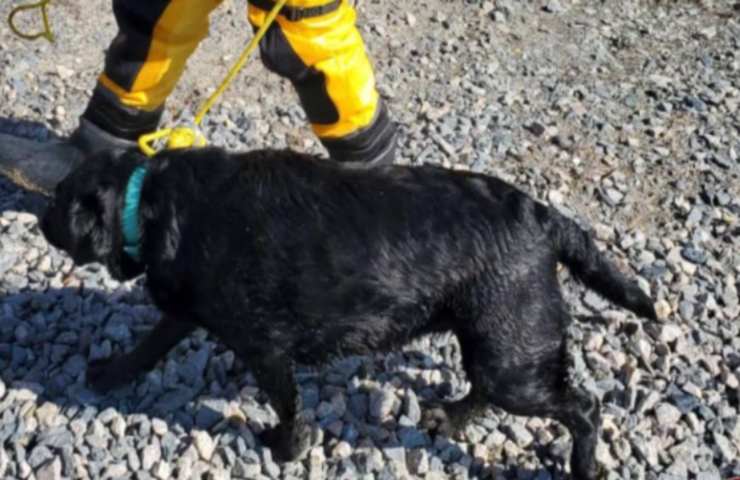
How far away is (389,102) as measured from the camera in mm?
5109

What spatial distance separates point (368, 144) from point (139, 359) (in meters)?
1.27

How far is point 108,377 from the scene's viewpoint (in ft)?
11.5

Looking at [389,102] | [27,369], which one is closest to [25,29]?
[389,102]

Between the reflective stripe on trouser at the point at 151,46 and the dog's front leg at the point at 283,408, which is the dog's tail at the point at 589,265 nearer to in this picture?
the dog's front leg at the point at 283,408

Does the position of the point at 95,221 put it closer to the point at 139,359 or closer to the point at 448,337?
the point at 139,359

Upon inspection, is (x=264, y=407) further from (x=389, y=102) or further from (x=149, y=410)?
(x=389, y=102)

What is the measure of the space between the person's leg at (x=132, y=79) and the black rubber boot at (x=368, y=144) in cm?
71

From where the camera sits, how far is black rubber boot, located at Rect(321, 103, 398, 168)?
12.6 ft

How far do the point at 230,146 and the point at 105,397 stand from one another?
1.60 metres

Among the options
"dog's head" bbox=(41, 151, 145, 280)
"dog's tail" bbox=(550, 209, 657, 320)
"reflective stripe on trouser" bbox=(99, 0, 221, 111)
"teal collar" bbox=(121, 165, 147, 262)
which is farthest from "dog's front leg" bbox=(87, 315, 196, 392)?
"dog's tail" bbox=(550, 209, 657, 320)

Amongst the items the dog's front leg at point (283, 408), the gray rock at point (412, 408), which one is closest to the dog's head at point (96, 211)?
the dog's front leg at point (283, 408)

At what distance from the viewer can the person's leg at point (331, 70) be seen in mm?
3393

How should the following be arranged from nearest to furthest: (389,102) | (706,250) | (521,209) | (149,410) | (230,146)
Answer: (521,209)
(149,410)
(706,250)
(230,146)
(389,102)

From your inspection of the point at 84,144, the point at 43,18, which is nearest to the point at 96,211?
the point at 84,144
